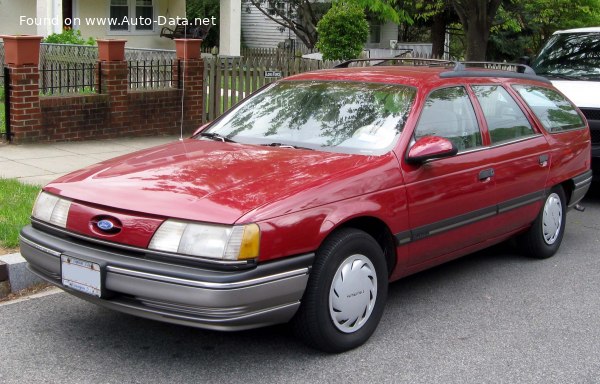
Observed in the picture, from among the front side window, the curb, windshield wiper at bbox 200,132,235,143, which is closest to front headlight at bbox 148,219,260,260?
windshield wiper at bbox 200,132,235,143

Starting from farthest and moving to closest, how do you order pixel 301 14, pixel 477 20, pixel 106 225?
pixel 301 14 → pixel 477 20 → pixel 106 225

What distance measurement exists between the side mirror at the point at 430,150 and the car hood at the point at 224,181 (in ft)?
0.48

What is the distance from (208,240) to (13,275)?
2.24 meters

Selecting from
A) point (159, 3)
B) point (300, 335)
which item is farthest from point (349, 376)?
point (159, 3)

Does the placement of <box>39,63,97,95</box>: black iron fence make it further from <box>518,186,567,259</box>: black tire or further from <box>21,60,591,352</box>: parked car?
<box>518,186,567,259</box>: black tire

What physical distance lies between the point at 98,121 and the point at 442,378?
27.2ft

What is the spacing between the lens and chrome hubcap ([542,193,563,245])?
6.75 meters

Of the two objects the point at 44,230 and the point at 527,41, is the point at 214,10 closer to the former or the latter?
the point at 527,41

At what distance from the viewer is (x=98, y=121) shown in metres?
11.5

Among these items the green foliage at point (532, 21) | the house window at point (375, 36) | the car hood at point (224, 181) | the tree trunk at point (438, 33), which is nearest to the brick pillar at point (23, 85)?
the car hood at point (224, 181)

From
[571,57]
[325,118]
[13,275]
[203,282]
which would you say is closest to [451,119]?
[325,118]

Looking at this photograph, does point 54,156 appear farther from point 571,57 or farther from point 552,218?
point 571,57

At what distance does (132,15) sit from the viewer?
22.5 meters

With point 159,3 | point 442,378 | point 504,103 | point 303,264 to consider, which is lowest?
point 442,378
